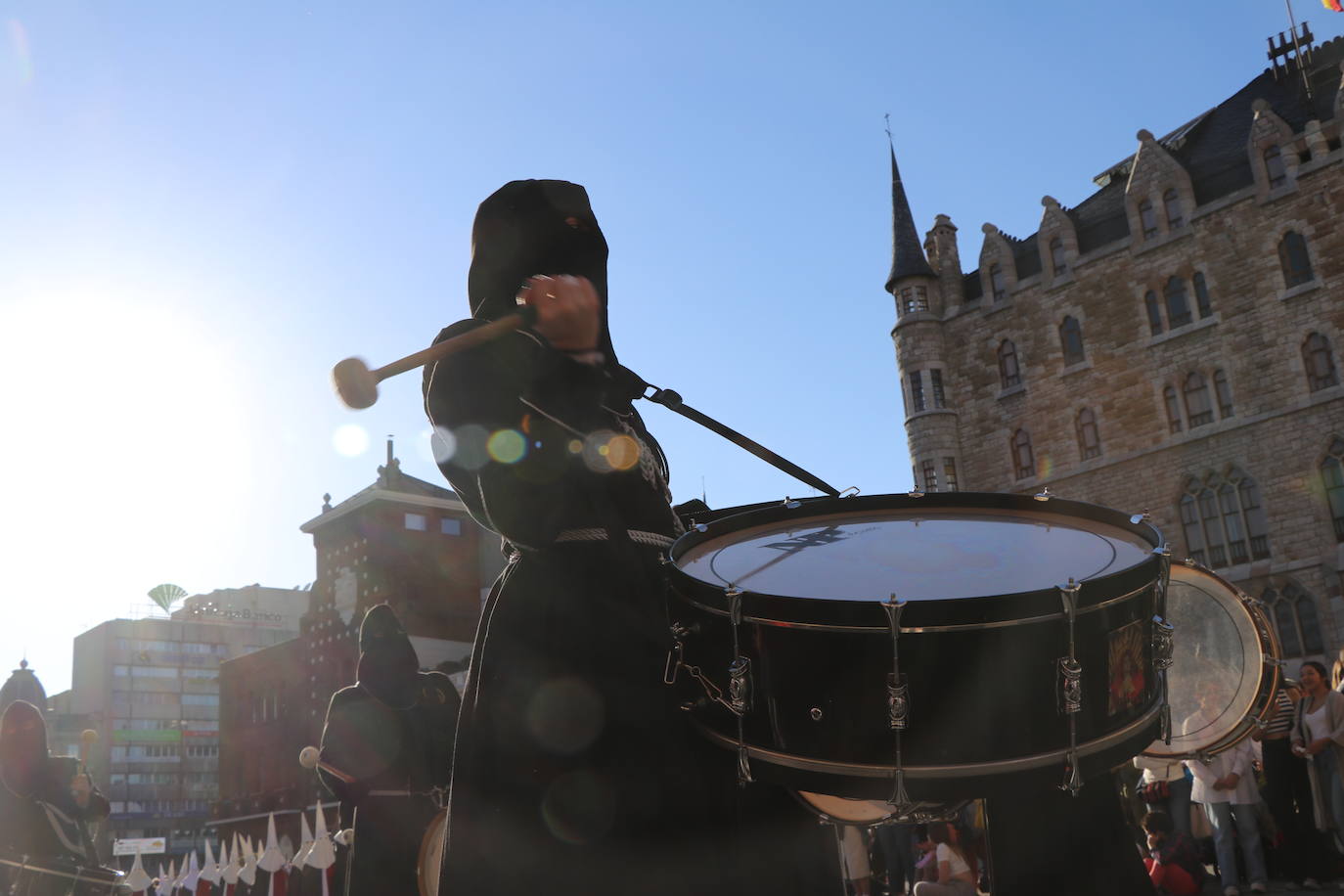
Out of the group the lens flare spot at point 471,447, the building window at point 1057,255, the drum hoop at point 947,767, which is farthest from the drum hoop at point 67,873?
the building window at point 1057,255

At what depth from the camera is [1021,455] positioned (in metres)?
30.6

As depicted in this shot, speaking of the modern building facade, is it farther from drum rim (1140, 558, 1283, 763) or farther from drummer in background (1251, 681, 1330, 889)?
drum rim (1140, 558, 1283, 763)

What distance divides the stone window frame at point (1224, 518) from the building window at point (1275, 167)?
7298mm

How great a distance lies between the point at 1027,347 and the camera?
101ft

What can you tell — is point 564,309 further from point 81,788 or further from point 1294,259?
point 1294,259

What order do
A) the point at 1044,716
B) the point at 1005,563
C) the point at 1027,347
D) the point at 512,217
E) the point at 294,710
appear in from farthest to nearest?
the point at 294,710, the point at 1027,347, the point at 512,217, the point at 1005,563, the point at 1044,716

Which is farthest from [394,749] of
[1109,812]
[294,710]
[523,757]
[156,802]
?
[156,802]

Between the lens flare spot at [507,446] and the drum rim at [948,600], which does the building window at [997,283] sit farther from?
the lens flare spot at [507,446]

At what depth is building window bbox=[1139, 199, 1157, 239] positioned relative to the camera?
29.2 meters

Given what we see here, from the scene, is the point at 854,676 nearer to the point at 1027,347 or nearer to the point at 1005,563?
the point at 1005,563

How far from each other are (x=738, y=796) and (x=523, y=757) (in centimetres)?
44

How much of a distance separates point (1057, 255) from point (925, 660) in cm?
3181

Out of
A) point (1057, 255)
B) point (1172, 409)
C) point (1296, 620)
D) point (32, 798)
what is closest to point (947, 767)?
point (32, 798)

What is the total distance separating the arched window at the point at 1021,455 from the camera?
30.2 meters
